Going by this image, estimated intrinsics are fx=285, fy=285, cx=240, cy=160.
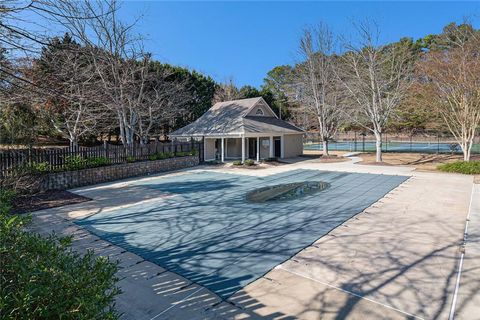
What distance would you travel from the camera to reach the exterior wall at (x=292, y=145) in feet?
78.7

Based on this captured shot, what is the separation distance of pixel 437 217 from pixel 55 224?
9940mm

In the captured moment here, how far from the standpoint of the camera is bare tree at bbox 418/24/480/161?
15.9 m

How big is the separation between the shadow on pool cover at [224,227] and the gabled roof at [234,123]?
9.08m

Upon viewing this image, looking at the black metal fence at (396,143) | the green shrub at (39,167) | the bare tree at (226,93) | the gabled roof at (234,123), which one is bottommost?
the green shrub at (39,167)

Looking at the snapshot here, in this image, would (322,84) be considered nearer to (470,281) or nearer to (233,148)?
(233,148)

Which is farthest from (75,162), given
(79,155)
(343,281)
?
(343,281)

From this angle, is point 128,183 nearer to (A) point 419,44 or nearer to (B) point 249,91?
(B) point 249,91

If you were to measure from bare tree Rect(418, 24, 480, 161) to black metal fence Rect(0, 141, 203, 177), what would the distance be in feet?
53.9

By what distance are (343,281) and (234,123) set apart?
1733 cm

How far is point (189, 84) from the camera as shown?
97.3ft

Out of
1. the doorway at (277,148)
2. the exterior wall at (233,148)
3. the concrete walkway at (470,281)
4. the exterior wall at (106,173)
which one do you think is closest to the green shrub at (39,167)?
the exterior wall at (106,173)

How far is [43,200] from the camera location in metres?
9.92

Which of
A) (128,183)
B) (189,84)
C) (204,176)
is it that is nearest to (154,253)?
(128,183)

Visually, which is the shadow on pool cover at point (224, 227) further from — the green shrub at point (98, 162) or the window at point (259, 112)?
the window at point (259, 112)
